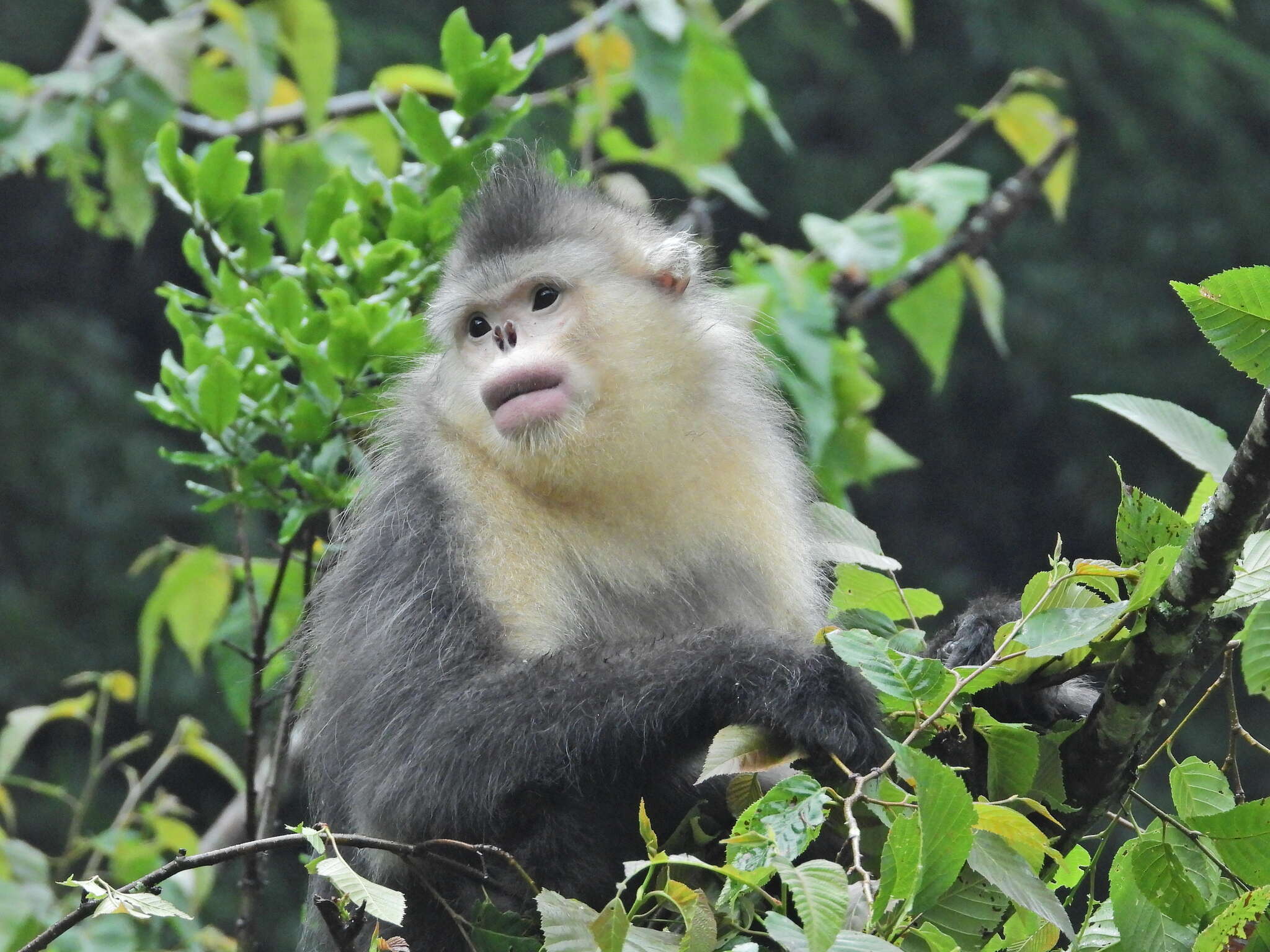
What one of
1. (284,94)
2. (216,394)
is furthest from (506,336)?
(284,94)

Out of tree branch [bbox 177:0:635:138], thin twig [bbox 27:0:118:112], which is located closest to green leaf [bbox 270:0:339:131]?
tree branch [bbox 177:0:635:138]

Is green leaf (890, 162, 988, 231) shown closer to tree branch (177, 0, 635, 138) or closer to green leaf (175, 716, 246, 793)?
tree branch (177, 0, 635, 138)

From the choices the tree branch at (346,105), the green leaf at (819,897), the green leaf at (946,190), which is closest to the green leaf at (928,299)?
the green leaf at (946,190)

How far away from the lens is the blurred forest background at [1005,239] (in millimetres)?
9266

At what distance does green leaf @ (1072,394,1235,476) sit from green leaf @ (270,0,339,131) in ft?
6.68

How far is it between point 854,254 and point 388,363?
1226mm

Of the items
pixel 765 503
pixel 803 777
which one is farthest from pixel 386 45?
pixel 803 777

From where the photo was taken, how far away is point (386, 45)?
8.45 metres

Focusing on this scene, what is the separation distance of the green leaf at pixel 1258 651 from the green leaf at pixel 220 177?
1.99m

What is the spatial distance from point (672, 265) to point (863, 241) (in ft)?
2.25

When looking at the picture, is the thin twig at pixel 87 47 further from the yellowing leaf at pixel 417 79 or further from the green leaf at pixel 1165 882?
the green leaf at pixel 1165 882

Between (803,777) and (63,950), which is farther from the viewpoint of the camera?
(63,950)

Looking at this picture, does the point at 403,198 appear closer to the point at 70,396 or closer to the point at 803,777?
the point at 803,777

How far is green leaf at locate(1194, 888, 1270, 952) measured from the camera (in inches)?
62.6
